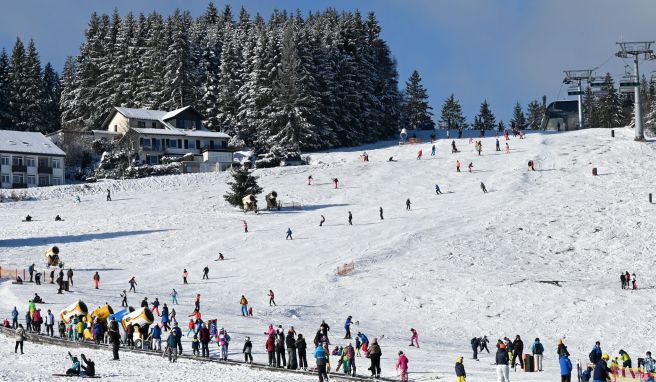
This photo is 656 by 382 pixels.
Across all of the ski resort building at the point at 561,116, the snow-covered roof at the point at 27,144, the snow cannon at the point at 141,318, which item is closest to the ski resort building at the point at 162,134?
the snow-covered roof at the point at 27,144

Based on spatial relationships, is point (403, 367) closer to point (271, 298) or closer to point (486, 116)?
point (271, 298)

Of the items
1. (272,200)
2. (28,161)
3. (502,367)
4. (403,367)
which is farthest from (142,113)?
(502,367)

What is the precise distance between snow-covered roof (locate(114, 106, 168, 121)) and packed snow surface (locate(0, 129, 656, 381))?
2159cm

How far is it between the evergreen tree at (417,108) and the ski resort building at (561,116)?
1519 centimetres

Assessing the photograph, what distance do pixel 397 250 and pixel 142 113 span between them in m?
54.1

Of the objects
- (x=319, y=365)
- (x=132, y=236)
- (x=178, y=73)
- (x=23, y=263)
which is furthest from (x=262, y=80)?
(x=319, y=365)

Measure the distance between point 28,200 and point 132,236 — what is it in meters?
17.0

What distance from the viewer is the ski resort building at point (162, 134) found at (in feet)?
317

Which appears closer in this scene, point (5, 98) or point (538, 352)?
point (538, 352)

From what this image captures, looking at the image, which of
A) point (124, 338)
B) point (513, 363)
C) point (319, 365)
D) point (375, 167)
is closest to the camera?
point (319, 365)

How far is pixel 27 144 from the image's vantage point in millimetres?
91188

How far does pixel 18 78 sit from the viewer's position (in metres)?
106

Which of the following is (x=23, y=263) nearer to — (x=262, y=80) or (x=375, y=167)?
(x=375, y=167)

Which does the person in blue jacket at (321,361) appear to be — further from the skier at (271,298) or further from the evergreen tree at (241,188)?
the evergreen tree at (241,188)
